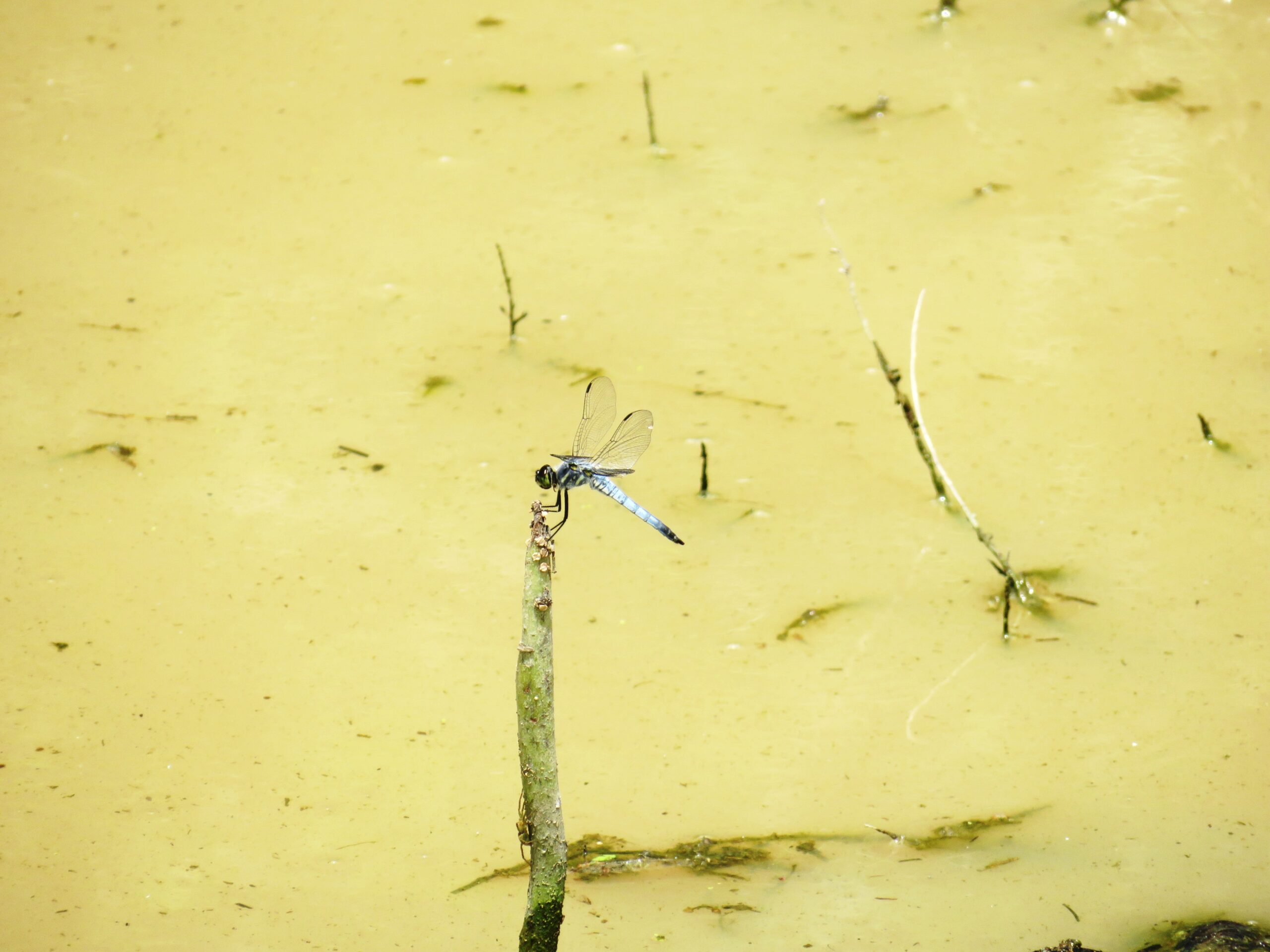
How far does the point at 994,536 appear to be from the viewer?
8.09 feet

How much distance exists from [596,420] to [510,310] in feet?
2.69

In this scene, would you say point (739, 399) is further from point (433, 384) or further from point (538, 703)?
point (538, 703)

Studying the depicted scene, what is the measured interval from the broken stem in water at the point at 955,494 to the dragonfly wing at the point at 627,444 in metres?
0.58

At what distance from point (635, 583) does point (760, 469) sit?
15.9 inches

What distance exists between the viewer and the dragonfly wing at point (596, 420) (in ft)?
6.91

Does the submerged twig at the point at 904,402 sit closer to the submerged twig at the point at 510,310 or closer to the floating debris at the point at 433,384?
the submerged twig at the point at 510,310

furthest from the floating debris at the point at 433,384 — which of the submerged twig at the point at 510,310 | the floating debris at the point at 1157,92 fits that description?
the floating debris at the point at 1157,92

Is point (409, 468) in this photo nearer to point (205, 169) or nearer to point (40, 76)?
point (205, 169)

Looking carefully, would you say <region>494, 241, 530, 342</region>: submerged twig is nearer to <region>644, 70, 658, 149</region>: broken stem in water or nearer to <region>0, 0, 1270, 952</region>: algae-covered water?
<region>0, 0, 1270, 952</region>: algae-covered water

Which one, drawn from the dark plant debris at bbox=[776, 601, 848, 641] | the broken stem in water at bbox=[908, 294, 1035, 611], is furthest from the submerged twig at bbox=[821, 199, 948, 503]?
the dark plant debris at bbox=[776, 601, 848, 641]

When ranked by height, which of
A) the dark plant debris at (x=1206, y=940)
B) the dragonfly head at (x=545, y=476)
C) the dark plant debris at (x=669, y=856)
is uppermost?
the dragonfly head at (x=545, y=476)

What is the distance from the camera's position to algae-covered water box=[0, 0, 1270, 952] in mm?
1984

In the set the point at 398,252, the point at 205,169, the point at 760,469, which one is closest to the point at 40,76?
the point at 205,169

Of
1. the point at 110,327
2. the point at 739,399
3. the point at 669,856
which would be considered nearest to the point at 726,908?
the point at 669,856
